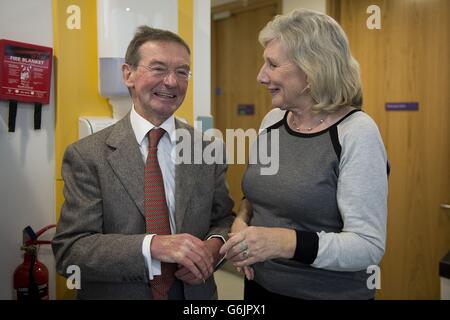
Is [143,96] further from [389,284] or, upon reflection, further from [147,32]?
[389,284]

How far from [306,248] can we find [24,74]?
1.10 metres

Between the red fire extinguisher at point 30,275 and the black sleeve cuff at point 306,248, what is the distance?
929 mm

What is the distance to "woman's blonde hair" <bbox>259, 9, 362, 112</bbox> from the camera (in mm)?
1107

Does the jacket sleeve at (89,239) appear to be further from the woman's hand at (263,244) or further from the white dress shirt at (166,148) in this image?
the woman's hand at (263,244)

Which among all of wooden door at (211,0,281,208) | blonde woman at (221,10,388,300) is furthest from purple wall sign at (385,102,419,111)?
blonde woman at (221,10,388,300)

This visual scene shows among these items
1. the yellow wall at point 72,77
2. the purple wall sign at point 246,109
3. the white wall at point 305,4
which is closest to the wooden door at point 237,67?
the purple wall sign at point 246,109

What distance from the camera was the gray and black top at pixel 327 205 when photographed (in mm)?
1000

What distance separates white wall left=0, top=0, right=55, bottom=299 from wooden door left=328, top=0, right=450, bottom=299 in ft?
6.07

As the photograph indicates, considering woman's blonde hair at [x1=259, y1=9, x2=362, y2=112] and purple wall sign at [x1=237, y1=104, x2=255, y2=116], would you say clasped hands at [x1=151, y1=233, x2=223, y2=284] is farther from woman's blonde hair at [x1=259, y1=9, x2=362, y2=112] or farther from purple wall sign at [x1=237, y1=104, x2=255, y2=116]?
purple wall sign at [x1=237, y1=104, x2=255, y2=116]

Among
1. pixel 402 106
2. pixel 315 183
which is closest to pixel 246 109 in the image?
pixel 402 106

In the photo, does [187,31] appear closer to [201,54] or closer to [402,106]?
[201,54]

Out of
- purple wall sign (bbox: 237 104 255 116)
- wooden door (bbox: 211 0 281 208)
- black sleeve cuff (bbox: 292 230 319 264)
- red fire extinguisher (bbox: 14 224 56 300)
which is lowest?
red fire extinguisher (bbox: 14 224 56 300)

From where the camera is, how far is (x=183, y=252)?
1061mm
